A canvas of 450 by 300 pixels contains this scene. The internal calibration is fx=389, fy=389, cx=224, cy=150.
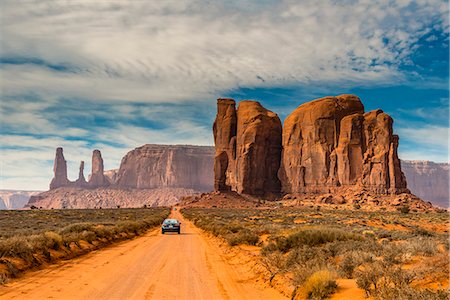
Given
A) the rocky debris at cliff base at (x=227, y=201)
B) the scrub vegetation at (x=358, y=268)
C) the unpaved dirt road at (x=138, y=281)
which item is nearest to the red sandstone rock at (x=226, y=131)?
the rocky debris at cliff base at (x=227, y=201)

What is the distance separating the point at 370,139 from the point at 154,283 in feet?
334

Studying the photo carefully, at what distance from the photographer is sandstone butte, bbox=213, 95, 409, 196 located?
99.7 meters

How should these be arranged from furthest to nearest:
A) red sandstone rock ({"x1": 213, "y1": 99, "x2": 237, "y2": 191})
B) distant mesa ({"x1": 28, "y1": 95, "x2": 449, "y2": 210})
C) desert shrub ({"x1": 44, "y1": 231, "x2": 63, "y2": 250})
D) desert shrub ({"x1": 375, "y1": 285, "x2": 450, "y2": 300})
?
red sandstone rock ({"x1": 213, "y1": 99, "x2": 237, "y2": 191})
distant mesa ({"x1": 28, "y1": 95, "x2": 449, "y2": 210})
desert shrub ({"x1": 44, "y1": 231, "x2": 63, "y2": 250})
desert shrub ({"x1": 375, "y1": 285, "x2": 450, "y2": 300})

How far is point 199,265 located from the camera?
14523mm

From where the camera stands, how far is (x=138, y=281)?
36.5 feet

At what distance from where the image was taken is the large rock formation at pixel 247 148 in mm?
118875

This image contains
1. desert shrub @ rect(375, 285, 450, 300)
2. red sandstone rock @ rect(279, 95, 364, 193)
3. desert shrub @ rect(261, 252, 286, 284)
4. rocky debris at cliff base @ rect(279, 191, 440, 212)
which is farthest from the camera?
red sandstone rock @ rect(279, 95, 364, 193)

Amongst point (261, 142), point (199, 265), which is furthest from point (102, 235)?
point (261, 142)

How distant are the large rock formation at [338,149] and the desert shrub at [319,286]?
92501 mm

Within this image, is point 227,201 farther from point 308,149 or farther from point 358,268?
point 358,268

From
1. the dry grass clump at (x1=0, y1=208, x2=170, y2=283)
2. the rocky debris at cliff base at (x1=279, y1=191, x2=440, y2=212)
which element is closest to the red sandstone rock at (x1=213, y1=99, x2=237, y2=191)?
the rocky debris at cliff base at (x1=279, y1=191, x2=440, y2=212)

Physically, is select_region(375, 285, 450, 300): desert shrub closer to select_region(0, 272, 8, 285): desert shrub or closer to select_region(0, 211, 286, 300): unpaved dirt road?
select_region(0, 211, 286, 300): unpaved dirt road

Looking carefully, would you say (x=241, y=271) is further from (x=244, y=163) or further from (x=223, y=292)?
(x=244, y=163)

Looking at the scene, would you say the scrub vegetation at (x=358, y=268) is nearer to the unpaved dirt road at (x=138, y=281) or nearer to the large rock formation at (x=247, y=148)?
the unpaved dirt road at (x=138, y=281)
